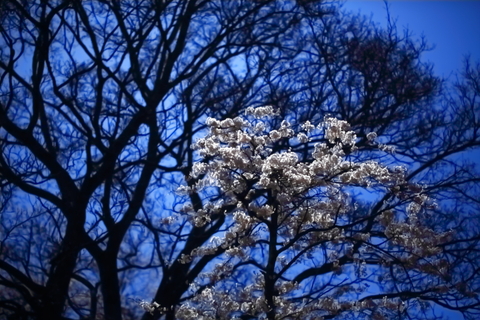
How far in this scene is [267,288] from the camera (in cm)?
511

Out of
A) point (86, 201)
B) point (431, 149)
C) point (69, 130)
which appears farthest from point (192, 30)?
point (431, 149)

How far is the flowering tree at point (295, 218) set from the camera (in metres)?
4.96

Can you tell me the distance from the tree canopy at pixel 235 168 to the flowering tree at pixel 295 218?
20 mm

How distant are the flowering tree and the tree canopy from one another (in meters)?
0.02

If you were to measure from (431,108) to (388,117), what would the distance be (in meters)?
0.61

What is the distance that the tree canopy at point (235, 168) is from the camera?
207 inches

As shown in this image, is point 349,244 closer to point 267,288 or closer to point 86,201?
point 267,288

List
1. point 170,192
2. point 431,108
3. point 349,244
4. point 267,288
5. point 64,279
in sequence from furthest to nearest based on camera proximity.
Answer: point 431,108 < point 170,192 < point 64,279 < point 349,244 < point 267,288

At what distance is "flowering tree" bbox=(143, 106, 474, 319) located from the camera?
16.3 ft

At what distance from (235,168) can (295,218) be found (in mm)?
714

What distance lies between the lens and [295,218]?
5320 millimetres

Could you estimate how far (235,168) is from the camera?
16.4 ft

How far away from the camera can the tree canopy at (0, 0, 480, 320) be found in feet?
17.3

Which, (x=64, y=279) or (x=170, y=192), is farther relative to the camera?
(x=170, y=192)
